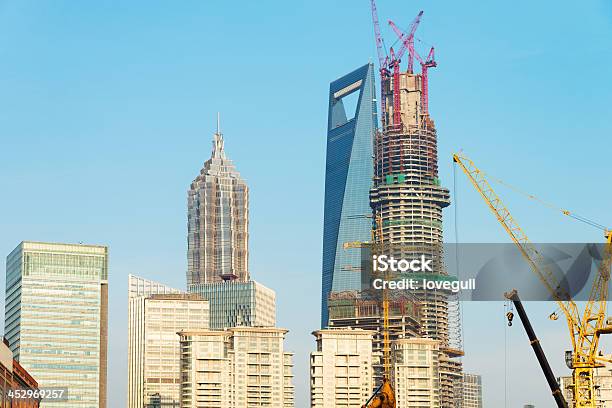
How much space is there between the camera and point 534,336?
564 feet

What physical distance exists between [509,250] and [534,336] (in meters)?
26.9

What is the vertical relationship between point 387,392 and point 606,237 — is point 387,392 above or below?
below

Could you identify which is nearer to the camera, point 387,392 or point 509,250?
point 387,392

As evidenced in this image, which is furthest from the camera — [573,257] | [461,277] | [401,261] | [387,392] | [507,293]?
[573,257]

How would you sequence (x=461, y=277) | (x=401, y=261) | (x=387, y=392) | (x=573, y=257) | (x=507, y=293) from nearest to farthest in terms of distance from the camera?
1. (x=387, y=392)
2. (x=401, y=261)
3. (x=461, y=277)
4. (x=507, y=293)
5. (x=573, y=257)

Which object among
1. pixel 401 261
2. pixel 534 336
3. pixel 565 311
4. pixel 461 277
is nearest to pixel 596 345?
pixel 565 311

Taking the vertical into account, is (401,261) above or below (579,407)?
above

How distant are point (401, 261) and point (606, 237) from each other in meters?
77.7

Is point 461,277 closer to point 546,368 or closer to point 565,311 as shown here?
point 546,368

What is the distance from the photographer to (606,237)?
645 feet

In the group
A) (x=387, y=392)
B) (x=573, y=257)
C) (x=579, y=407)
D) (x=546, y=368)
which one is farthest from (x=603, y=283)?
(x=387, y=392)

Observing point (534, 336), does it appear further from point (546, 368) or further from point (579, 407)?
point (579, 407)

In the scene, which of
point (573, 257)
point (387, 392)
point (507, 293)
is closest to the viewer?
point (387, 392)

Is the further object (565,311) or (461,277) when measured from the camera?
(565,311)
